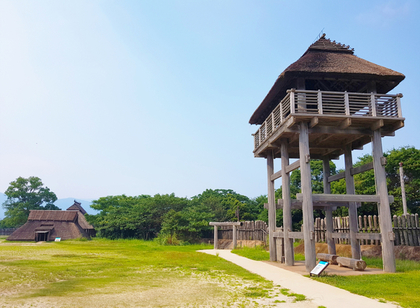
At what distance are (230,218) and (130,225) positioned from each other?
13.4m

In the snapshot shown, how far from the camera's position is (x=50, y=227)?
4119cm

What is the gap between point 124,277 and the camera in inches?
398

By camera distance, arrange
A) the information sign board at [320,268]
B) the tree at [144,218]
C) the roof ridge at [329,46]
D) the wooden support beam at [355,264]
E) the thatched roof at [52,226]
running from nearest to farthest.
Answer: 1. the information sign board at [320,268]
2. the wooden support beam at [355,264]
3. the roof ridge at [329,46]
4. the tree at [144,218]
5. the thatched roof at [52,226]

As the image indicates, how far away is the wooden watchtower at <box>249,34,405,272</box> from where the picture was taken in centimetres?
1145

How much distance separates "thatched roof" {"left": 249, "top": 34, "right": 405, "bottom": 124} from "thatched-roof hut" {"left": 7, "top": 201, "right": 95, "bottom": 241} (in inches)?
1411

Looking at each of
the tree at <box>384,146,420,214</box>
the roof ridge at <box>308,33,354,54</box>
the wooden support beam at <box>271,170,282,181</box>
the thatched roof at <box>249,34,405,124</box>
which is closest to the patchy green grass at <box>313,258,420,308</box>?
the wooden support beam at <box>271,170,282,181</box>

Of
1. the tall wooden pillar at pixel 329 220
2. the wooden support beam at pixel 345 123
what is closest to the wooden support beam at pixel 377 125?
the wooden support beam at pixel 345 123

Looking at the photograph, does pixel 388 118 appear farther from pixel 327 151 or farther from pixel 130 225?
pixel 130 225

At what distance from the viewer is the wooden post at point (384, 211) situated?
36.2ft

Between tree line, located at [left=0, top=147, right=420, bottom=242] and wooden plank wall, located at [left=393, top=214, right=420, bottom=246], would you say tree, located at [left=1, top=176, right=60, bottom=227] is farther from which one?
wooden plank wall, located at [left=393, top=214, right=420, bottom=246]

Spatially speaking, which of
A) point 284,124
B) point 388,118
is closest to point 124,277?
point 284,124

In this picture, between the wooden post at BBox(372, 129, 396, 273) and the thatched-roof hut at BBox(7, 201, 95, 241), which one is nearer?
the wooden post at BBox(372, 129, 396, 273)

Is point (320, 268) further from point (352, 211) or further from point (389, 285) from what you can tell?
point (352, 211)

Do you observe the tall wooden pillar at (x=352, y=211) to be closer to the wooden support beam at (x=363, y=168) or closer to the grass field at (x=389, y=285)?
the wooden support beam at (x=363, y=168)
